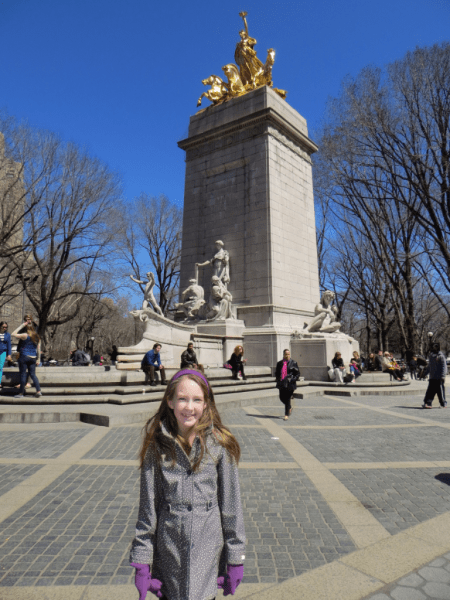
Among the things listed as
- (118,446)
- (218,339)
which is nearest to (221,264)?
(218,339)

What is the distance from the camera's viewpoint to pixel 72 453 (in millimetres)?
5316

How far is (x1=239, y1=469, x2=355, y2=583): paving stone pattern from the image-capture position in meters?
2.71

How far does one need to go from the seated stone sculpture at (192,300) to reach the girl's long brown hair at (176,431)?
1453 cm

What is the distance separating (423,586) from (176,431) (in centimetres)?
201

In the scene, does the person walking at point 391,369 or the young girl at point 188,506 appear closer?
the young girl at point 188,506

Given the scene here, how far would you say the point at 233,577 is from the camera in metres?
1.63

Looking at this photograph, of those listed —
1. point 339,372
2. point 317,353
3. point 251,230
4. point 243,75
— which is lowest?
point 339,372

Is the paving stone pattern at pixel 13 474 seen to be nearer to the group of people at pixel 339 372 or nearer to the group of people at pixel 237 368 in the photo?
the group of people at pixel 237 368

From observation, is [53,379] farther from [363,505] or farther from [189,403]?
[189,403]

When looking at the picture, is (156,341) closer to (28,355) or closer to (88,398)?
(88,398)

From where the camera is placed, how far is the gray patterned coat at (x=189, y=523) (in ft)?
5.32

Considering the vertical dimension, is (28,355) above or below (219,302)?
below

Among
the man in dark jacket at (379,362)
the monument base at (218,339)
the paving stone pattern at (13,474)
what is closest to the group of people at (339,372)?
the monument base at (218,339)

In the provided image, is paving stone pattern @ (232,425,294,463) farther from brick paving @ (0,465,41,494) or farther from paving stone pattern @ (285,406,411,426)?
brick paving @ (0,465,41,494)
